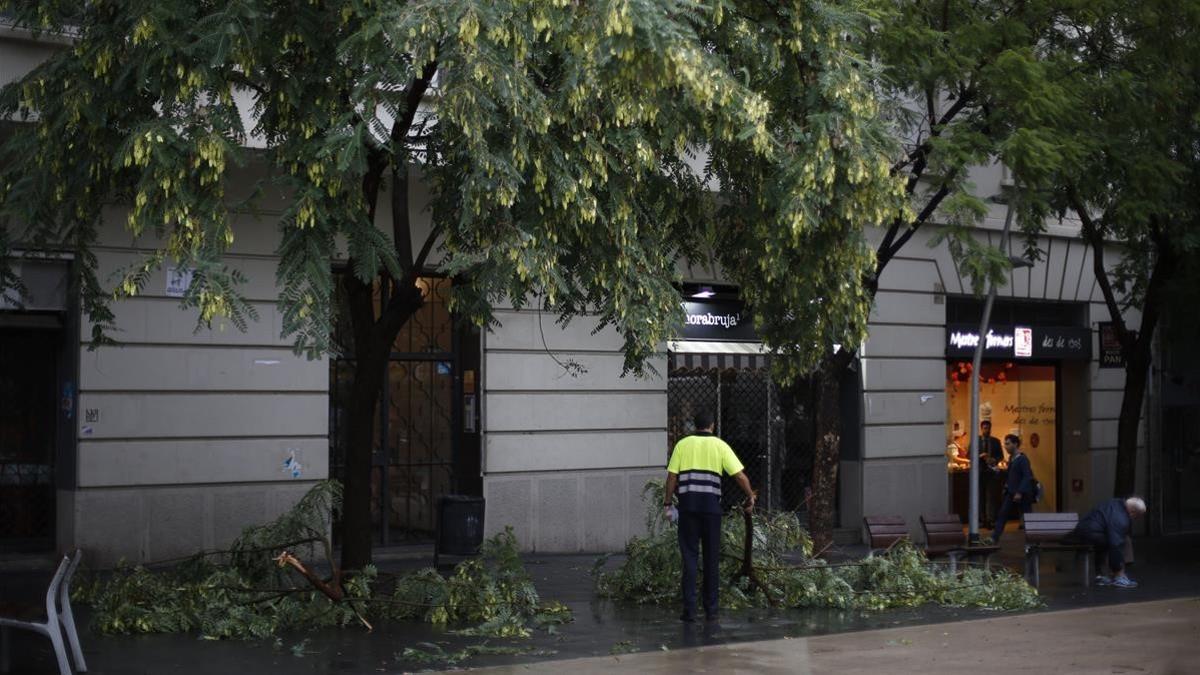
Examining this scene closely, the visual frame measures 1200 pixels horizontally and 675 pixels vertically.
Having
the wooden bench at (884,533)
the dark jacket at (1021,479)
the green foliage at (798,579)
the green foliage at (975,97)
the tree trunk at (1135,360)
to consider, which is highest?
the green foliage at (975,97)

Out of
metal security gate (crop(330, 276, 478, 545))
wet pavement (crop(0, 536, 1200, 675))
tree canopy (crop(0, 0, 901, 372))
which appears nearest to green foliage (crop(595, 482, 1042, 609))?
wet pavement (crop(0, 536, 1200, 675))

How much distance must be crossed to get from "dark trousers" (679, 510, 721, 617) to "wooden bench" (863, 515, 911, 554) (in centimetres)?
350

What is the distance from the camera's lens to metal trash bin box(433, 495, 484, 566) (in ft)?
49.1

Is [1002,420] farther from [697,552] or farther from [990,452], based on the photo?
[697,552]

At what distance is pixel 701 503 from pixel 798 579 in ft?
5.53

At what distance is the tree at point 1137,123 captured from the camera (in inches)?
682

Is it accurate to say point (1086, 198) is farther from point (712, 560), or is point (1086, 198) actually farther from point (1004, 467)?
point (712, 560)

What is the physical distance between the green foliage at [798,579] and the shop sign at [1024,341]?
343 inches

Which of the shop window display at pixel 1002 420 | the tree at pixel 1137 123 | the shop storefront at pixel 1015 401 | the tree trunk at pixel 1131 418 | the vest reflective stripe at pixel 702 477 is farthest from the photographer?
the shop window display at pixel 1002 420

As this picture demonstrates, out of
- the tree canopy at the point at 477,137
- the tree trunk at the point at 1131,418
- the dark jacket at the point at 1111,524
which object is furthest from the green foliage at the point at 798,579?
the tree trunk at the point at 1131,418

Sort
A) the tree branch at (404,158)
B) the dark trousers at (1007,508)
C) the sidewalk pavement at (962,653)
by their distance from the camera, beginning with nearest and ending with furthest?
1. the sidewalk pavement at (962,653)
2. the tree branch at (404,158)
3. the dark trousers at (1007,508)

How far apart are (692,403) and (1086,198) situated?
5.89m

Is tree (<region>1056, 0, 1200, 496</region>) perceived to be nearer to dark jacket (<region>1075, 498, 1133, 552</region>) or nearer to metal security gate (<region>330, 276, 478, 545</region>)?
dark jacket (<region>1075, 498, 1133, 552</region>)

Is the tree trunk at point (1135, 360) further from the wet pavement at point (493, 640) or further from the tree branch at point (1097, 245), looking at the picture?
the wet pavement at point (493, 640)
